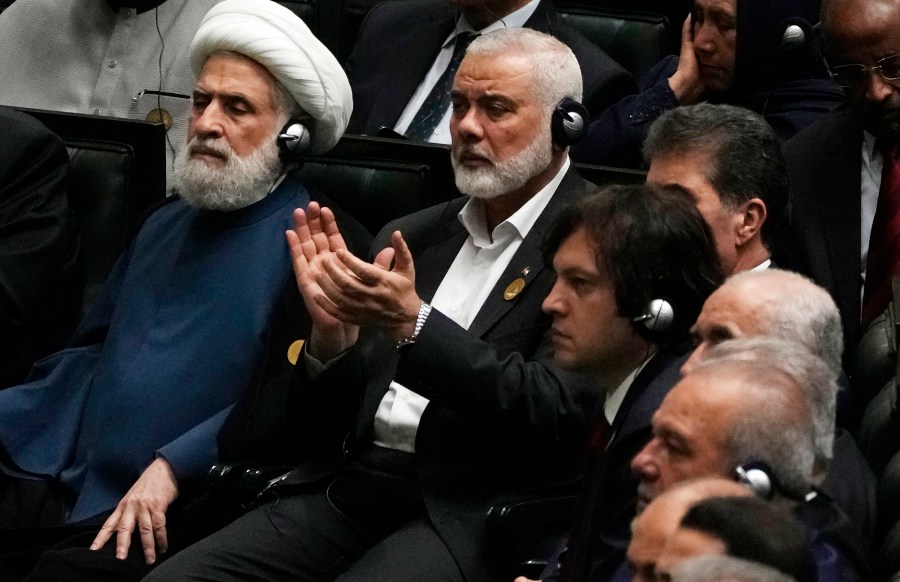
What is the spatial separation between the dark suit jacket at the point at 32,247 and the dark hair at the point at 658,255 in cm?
128

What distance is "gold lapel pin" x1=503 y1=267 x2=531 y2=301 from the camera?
2.73 m

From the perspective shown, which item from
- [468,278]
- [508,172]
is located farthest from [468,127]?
[468,278]

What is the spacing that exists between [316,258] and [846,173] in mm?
920

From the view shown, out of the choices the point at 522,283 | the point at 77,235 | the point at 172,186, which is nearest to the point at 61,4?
the point at 172,186

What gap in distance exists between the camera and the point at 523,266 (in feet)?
9.11

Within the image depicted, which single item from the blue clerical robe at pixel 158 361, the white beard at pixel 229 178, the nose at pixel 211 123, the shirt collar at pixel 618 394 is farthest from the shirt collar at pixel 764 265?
the nose at pixel 211 123

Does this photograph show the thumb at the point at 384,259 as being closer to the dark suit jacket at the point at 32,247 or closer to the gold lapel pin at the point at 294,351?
the gold lapel pin at the point at 294,351

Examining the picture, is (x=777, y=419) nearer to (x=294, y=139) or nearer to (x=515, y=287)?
(x=515, y=287)

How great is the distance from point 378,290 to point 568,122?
1.97 feet

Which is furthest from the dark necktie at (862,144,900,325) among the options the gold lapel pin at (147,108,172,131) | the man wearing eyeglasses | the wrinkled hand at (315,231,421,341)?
the gold lapel pin at (147,108,172,131)

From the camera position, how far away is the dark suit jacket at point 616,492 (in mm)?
2109

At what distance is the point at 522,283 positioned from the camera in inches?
108

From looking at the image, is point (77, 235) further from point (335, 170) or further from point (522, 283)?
point (522, 283)

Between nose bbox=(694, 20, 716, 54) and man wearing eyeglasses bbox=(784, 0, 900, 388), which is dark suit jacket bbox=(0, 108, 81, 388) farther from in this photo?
man wearing eyeglasses bbox=(784, 0, 900, 388)
